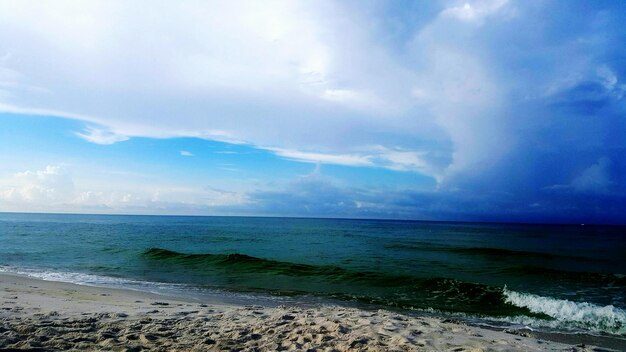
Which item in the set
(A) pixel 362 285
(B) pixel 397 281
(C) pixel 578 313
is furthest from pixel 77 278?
(C) pixel 578 313

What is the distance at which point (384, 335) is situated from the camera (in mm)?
8227

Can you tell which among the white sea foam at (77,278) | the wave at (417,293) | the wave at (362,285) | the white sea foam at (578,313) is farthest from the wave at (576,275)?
the white sea foam at (77,278)

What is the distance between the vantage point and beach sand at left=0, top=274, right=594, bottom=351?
7.31m

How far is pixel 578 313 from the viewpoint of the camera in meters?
13.1

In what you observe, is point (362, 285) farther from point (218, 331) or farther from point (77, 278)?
point (77, 278)

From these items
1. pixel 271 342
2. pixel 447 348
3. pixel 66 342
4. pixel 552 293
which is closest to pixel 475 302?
pixel 552 293

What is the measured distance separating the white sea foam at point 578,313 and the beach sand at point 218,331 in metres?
3.67

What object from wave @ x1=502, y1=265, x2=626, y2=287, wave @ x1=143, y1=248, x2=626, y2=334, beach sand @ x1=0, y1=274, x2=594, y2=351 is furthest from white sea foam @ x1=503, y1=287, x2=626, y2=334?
wave @ x1=502, y1=265, x2=626, y2=287

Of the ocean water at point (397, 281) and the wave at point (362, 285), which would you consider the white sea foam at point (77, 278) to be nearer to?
the ocean water at point (397, 281)

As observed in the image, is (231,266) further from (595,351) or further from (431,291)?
(595,351)

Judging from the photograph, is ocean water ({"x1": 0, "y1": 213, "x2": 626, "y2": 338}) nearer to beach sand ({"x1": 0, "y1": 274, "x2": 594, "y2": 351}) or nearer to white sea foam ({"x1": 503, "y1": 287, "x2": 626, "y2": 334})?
white sea foam ({"x1": 503, "y1": 287, "x2": 626, "y2": 334})

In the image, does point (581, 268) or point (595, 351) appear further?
point (581, 268)

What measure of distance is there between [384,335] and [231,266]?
18.2 metres

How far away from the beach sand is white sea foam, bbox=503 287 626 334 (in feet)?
12.0
